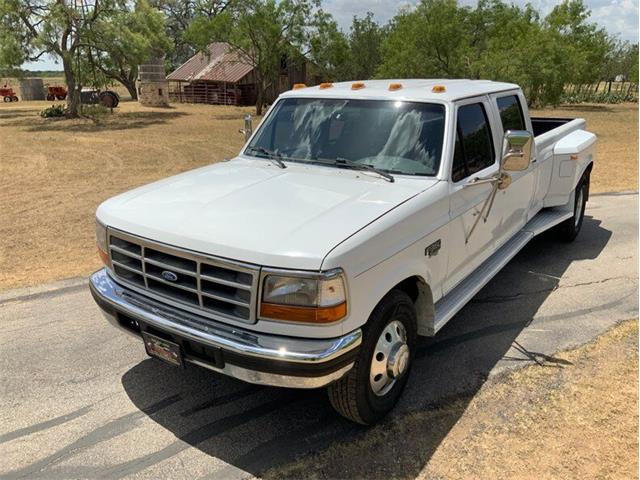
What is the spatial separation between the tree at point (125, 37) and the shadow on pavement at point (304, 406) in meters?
23.1

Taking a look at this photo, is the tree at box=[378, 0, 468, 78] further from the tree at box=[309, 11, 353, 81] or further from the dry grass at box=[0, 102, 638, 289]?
the dry grass at box=[0, 102, 638, 289]

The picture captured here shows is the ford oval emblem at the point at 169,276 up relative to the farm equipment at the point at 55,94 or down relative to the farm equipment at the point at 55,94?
up

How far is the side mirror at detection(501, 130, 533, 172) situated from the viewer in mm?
3622

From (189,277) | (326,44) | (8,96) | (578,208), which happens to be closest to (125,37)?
(326,44)

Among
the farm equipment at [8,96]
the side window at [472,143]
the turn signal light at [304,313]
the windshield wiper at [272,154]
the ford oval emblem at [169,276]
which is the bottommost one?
the farm equipment at [8,96]

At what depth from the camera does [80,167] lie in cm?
1267

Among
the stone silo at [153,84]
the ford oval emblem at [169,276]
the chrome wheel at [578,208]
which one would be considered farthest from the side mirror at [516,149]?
the stone silo at [153,84]

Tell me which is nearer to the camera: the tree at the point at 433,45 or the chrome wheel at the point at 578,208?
the chrome wheel at the point at 578,208

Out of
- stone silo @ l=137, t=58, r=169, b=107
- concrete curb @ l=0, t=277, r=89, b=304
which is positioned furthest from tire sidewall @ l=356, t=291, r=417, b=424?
stone silo @ l=137, t=58, r=169, b=107

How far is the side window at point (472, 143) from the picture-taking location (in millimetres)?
3828

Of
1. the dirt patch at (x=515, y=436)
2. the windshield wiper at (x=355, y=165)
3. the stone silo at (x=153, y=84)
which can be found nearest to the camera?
the dirt patch at (x=515, y=436)

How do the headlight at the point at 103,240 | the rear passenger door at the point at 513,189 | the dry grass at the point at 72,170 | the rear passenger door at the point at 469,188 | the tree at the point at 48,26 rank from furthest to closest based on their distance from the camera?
the tree at the point at 48,26, the dry grass at the point at 72,170, the rear passenger door at the point at 513,189, the rear passenger door at the point at 469,188, the headlight at the point at 103,240

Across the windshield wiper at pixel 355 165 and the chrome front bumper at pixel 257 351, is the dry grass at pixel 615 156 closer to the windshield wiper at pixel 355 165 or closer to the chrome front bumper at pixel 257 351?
the windshield wiper at pixel 355 165

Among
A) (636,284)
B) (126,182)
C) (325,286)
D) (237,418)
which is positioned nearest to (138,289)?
(237,418)
